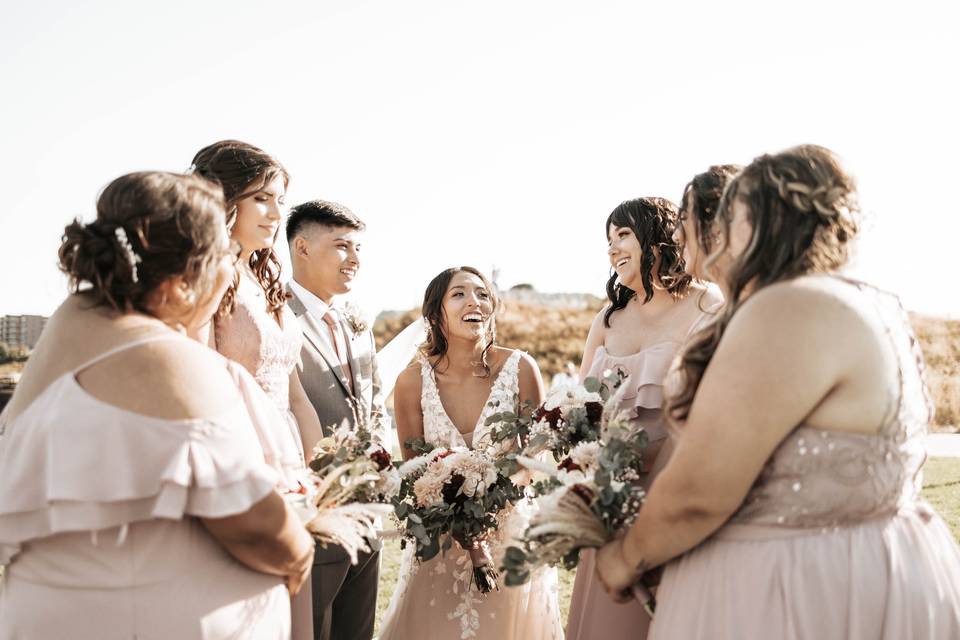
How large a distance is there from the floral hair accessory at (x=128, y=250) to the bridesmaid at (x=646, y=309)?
8.96 ft

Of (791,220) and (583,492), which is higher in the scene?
(791,220)

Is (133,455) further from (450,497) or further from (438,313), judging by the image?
(438,313)

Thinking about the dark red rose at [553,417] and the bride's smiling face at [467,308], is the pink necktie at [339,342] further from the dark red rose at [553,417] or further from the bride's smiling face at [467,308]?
the dark red rose at [553,417]

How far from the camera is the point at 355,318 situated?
17.7ft

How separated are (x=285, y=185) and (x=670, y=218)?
2.11m

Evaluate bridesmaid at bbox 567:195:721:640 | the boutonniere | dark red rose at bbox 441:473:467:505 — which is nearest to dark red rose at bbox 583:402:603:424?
bridesmaid at bbox 567:195:721:640

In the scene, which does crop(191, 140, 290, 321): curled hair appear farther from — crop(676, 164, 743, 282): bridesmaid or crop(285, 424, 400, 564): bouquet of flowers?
Answer: crop(676, 164, 743, 282): bridesmaid

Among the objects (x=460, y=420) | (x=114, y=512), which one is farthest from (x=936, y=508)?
(x=114, y=512)

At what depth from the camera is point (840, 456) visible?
2.26 metres

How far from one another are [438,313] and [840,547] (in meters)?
3.56

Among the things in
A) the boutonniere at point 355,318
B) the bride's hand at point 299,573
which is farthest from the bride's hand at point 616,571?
the boutonniere at point 355,318

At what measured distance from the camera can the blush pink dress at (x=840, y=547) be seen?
7.50ft

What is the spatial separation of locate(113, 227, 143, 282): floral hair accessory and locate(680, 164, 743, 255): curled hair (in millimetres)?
2112

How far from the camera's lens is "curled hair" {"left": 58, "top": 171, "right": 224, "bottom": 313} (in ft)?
7.73
